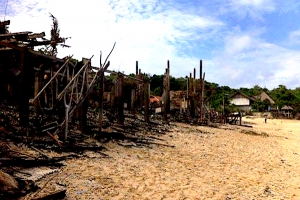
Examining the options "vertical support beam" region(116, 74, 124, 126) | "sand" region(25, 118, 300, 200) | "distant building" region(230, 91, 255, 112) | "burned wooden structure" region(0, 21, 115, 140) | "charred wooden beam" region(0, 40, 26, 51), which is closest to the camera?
"sand" region(25, 118, 300, 200)

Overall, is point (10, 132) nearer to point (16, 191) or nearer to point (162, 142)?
point (16, 191)

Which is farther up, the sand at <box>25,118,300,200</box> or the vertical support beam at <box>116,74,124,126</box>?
the vertical support beam at <box>116,74,124,126</box>

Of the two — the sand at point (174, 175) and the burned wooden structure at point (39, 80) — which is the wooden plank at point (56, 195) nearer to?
the sand at point (174, 175)

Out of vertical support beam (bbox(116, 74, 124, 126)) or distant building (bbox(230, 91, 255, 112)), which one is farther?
distant building (bbox(230, 91, 255, 112))

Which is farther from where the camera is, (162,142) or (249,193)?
(162,142)

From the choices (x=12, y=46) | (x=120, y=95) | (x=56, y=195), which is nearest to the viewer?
(x=56, y=195)

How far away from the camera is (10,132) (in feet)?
30.2

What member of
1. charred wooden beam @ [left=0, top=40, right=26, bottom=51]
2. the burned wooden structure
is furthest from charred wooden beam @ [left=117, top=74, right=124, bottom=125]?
charred wooden beam @ [left=0, top=40, right=26, bottom=51]

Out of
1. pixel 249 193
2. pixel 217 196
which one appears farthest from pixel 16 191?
pixel 249 193

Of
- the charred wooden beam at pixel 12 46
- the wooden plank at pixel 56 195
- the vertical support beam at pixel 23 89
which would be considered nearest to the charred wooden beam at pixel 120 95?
the vertical support beam at pixel 23 89

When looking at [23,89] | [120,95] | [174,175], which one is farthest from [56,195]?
[120,95]

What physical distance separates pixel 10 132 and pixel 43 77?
3.67 meters

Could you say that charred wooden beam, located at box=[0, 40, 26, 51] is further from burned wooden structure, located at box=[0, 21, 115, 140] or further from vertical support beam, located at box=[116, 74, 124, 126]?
vertical support beam, located at box=[116, 74, 124, 126]

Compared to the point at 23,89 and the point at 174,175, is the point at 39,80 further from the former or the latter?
the point at 174,175
